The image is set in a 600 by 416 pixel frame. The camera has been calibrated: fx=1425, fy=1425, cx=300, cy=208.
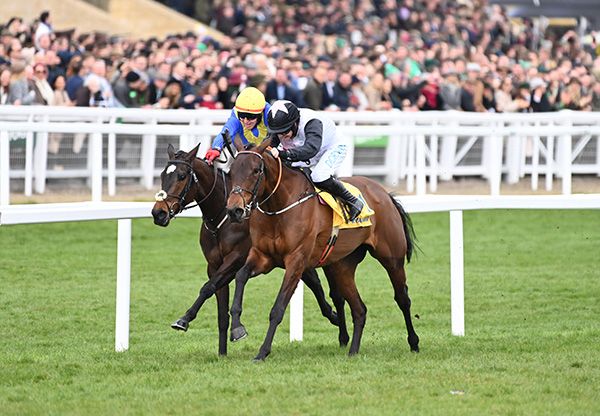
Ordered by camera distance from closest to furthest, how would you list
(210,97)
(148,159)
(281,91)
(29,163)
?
(29,163) → (148,159) → (210,97) → (281,91)

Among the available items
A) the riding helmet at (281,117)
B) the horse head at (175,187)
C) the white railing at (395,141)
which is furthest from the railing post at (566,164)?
the horse head at (175,187)

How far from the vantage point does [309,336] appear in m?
10.1

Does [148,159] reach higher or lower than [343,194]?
lower

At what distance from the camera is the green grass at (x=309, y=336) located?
711 centimetres

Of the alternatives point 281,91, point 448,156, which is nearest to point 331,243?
point 448,156

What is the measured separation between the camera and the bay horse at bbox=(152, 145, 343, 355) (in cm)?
857

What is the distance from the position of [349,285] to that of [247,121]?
1292 mm

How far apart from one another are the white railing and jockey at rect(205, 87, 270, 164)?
180cm

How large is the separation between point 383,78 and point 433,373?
11.6m

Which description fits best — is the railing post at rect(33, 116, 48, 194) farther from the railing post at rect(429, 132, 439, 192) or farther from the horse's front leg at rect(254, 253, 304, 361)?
the horse's front leg at rect(254, 253, 304, 361)

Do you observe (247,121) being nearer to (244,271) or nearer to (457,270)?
(244,271)

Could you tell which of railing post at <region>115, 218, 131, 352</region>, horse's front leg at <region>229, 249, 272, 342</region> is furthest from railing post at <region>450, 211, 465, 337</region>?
railing post at <region>115, 218, 131, 352</region>

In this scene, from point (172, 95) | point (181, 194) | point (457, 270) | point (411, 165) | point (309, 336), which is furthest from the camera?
point (172, 95)

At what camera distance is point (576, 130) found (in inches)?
558
